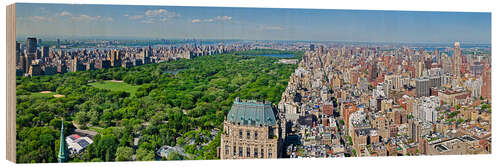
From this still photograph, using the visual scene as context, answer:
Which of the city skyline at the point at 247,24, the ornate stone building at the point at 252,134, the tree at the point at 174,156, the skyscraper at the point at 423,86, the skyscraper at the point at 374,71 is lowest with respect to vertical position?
the tree at the point at 174,156

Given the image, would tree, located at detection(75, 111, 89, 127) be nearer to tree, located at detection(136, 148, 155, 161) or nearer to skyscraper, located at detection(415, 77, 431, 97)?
tree, located at detection(136, 148, 155, 161)

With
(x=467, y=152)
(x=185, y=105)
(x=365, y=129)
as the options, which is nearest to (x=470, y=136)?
(x=467, y=152)

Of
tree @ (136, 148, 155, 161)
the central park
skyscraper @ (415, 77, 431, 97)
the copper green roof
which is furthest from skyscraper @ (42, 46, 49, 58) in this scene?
skyscraper @ (415, 77, 431, 97)

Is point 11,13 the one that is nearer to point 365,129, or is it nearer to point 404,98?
point 365,129

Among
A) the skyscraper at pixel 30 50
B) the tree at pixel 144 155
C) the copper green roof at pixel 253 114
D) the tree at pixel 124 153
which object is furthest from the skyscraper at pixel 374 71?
the skyscraper at pixel 30 50

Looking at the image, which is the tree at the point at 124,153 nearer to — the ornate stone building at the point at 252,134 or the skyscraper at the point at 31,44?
the ornate stone building at the point at 252,134

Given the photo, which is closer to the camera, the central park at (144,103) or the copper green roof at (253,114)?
the central park at (144,103)
